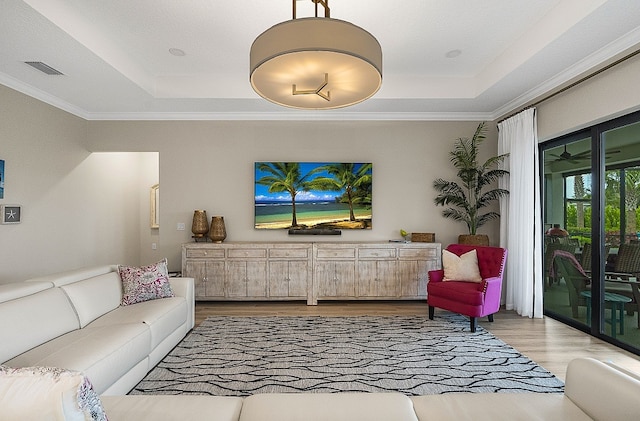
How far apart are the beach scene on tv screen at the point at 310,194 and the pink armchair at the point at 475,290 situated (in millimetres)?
1580

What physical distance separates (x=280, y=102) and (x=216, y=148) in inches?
136

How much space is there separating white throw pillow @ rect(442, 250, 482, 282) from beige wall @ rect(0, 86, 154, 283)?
16.6 feet

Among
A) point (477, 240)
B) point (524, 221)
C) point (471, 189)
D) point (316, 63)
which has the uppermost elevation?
point (316, 63)

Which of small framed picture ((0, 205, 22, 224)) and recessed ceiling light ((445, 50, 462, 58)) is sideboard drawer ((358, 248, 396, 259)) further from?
small framed picture ((0, 205, 22, 224))

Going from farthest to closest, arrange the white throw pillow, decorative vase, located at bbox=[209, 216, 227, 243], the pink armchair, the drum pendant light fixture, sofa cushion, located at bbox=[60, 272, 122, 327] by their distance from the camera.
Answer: decorative vase, located at bbox=[209, 216, 227, 243], the white throw pillow, the pink armchair, sofa cushion, located at bbox=[60, 272, 122, 327], the drum pendant light fixture

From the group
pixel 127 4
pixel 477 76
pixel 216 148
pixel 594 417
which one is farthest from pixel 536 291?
pixel 127 4

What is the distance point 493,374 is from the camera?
2.94 m

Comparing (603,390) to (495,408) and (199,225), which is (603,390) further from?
(199,225)

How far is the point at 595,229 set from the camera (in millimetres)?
3844

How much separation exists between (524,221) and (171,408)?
4.53 metres

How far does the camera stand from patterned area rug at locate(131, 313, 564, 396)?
2.71m

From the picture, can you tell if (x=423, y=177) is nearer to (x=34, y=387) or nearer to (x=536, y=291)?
(x=536, y=291)

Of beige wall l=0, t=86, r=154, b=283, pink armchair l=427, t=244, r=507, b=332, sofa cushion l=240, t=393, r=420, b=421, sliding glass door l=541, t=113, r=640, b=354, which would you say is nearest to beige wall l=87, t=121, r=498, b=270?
beige wall l=0, t=86, r=154, b=283

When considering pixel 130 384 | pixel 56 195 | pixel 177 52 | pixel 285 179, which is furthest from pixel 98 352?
pixel 285 179
